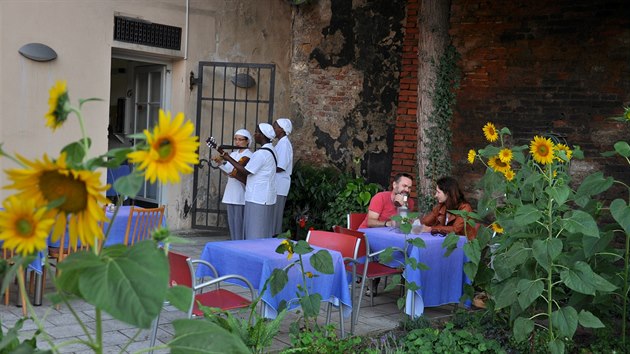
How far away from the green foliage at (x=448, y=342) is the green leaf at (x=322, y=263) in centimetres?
80

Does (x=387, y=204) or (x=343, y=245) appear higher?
(x=387, y=204)

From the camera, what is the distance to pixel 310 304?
4441 mm

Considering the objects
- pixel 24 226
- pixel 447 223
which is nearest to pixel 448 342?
pixel 447 223

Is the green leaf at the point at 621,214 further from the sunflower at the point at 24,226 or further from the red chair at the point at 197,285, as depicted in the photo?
the sunflower at the point at 24,226

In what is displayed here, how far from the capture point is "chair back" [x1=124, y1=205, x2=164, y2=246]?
5.88 m

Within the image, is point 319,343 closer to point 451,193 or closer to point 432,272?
point 432,272

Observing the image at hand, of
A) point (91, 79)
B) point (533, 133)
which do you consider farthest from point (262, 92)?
point (533, 133)

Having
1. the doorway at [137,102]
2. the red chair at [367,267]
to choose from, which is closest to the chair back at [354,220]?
the red chair at [367,267]

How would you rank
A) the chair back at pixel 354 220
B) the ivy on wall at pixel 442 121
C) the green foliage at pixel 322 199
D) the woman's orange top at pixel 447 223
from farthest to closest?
the green foliage at pixel 322 199 < the ivy on wall at pixel 442 121 < the chair back at pixel 354 220 < the woman's orange top at pixel 447 223

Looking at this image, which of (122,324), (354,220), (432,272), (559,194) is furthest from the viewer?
(354,220)

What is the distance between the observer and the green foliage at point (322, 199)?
9336 millimetres

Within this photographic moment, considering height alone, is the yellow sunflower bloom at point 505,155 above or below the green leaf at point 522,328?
above

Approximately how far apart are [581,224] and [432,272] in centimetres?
→ 187

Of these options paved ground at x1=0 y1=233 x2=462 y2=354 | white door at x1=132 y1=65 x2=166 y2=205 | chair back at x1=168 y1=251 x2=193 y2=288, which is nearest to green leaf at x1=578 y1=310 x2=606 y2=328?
paved ground at x1=0 y1=233 x2=462 y2=354
